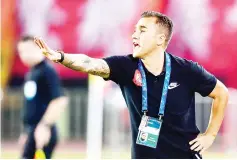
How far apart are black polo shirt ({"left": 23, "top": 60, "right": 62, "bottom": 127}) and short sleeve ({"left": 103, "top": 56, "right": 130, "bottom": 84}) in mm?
3424

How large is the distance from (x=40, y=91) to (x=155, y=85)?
3.54 m

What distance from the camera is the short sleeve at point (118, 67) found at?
6196 millimetres

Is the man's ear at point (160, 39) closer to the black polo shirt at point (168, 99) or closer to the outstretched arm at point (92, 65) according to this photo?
the black polo shirt at point (168, 99)

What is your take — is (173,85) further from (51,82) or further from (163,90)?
(51,82)

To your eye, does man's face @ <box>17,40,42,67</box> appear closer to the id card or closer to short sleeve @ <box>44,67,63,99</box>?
short sleeve @ <box>44,67,63,99</box>

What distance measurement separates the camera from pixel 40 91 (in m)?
9.59

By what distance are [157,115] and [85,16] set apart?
34.1ft

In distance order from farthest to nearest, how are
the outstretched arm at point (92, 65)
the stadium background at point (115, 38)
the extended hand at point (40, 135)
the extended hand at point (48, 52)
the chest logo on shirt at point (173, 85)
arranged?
the stadium background at point (115, 38) < the extended hand at point (40, 135) < the chest logo on shirt at point (173, 85) < the outstretched arm at point (92, 65) < the extended hand at point (48, 52)

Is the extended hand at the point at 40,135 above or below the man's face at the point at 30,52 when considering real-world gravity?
below

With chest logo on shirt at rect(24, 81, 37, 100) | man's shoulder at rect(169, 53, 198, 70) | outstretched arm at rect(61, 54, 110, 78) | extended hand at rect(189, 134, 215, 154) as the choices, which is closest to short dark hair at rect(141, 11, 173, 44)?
man's shoulder at rect(169, 53, 198, 70)

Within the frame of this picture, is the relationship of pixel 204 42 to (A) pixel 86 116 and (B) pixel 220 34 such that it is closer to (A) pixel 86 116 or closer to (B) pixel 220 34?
(B) pixel 220 34

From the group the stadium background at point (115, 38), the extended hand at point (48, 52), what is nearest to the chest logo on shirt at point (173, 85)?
the extended hand at point (48, 52)

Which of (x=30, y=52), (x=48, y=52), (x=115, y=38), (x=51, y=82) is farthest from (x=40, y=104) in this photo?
(x=115, y=38)

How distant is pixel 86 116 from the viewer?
17.3m
